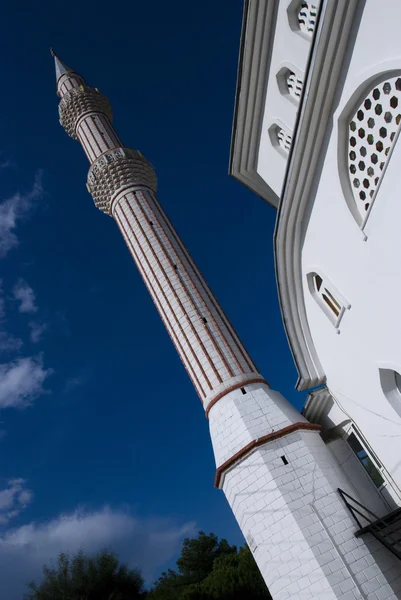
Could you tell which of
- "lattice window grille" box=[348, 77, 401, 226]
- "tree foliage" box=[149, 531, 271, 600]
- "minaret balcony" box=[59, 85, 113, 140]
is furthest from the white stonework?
"tree foliage" box=[149, 531, 271, 600]

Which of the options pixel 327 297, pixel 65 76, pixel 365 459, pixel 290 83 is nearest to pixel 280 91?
pixel 290 83

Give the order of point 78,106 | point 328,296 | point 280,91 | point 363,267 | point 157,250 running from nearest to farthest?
point 363,267, point 328,296, point 280,91, point 157,250, point 78,106

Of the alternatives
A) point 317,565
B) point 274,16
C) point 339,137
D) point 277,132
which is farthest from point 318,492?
point 274,16

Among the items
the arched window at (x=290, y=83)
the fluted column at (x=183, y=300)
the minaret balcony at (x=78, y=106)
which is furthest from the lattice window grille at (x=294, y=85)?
the minaret balcony at (x=78, y=106)

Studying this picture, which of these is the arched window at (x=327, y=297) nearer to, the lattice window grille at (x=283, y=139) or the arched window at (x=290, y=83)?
the lattice window grille at (x=283, y=139)

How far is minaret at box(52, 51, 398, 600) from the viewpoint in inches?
304

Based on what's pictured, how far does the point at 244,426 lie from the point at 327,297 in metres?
3.31

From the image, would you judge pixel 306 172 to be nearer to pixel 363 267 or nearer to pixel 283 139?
pixel 363 267

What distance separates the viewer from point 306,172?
25.1ft

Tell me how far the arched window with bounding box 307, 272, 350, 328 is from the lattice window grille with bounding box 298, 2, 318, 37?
15.1ft

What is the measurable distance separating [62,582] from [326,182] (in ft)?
79.6

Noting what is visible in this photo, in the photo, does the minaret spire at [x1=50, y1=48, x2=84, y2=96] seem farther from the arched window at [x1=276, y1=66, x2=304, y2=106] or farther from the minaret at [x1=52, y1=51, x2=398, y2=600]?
the arched window at [x1=276, y1=66, x2=304, y2=106]

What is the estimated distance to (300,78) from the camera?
885cm

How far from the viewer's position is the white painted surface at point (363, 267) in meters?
5.51
